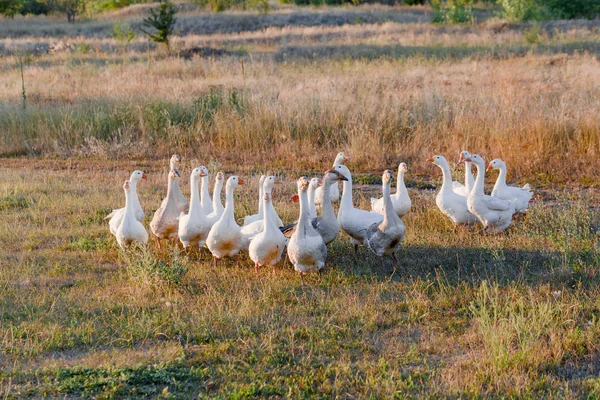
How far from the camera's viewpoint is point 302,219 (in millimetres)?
7047

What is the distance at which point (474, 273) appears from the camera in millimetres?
7484

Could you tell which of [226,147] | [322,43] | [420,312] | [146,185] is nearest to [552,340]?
[420,312]

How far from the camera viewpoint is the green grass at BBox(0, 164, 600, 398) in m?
5.14

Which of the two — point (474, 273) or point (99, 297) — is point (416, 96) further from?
point (99, 297)

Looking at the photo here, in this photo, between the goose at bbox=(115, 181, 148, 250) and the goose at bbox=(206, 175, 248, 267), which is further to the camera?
the goose at bbox=(115, 181, 148, 250)

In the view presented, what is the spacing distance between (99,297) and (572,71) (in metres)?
14.9

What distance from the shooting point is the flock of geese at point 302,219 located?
→ 714cm

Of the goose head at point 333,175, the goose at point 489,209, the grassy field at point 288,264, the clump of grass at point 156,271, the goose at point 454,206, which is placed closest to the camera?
the grassy field at point 288,264

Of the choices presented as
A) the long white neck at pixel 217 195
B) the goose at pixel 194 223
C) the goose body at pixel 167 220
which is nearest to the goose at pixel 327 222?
the goose at pixel 194 223

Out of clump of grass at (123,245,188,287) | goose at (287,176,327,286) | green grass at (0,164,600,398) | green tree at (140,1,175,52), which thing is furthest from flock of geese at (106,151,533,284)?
green tree at (140,1,175,52)

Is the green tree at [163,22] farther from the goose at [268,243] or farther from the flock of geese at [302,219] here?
the goose at [268,243]

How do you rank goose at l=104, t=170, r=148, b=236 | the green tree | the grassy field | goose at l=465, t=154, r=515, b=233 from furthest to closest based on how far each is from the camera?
the green tree < goose at l=465, t=154, r=515, b=233 < goose at l=104, t=170, r=148, b=236 < the grassy field

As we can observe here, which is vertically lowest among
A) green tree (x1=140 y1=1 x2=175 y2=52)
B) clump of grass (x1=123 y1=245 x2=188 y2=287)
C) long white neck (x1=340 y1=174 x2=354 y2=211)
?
clump of grass (x1=123 y1=245 x2=188 y2=287)

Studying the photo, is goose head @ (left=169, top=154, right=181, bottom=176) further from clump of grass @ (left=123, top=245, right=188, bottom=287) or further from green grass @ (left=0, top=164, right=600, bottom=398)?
clump of grass @ (left=123, top=245, right=188, bottom=287)
